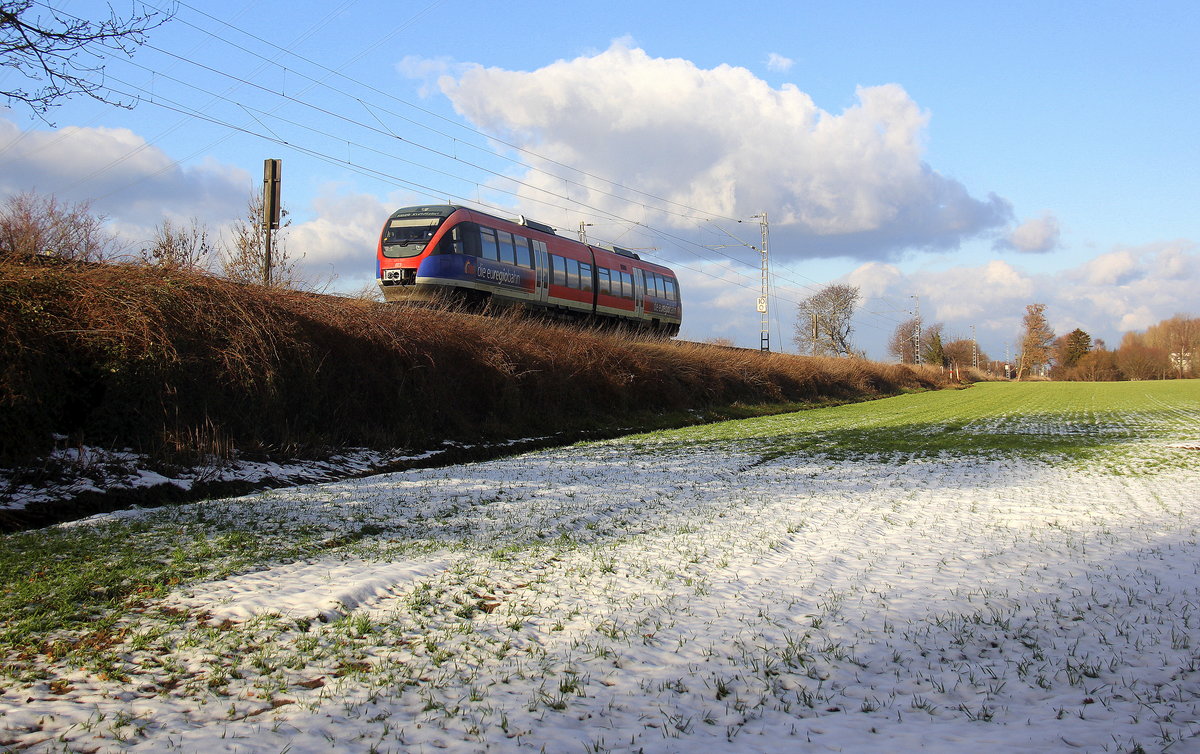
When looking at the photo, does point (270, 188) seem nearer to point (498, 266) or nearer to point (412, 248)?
point (412, 248)

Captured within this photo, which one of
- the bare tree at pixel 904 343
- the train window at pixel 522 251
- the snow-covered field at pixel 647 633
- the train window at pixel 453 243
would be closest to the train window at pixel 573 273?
the train window at pixel 522 251

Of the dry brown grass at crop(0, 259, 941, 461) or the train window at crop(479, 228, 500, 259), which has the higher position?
the train window at crop(479, 228, 500, 259)

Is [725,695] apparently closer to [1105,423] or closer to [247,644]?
[247,644]

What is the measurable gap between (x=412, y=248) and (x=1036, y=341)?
126 meters

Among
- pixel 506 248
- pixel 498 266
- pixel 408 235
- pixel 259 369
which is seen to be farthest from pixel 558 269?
pixel 259 369

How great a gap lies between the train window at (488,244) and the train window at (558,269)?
11.4ft

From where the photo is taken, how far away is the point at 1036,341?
122 m

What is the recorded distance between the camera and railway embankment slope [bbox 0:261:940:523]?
9789 millimetres

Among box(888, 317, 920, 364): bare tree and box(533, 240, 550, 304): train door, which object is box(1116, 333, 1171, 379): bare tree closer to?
box(888, 317, 920, 364): bare tree

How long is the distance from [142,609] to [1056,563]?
23.3 feet

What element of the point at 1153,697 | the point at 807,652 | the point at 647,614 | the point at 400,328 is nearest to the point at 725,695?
the point at 807,652

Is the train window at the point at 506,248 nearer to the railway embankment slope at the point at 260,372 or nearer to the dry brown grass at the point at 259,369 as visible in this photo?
the dry brown grass at the point at 259,369

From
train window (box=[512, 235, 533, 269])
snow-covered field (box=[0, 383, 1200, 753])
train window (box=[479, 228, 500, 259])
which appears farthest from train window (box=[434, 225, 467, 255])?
snow-covered field (box=[0, 383, 1200, 753])

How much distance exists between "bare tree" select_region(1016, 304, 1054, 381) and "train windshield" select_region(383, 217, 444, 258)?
4830 inches
